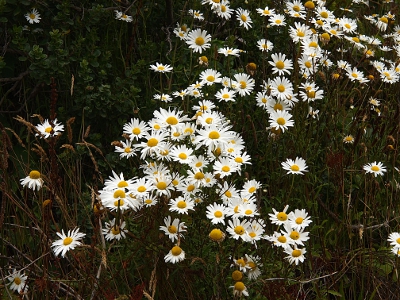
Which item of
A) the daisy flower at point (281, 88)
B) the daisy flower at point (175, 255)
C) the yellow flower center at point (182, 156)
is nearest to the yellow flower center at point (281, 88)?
the daisy flower at point (281, 88)

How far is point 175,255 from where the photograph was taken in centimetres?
208

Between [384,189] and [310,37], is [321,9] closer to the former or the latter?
[310,37]

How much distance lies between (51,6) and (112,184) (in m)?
1.57

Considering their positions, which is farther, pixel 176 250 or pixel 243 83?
pixel 243 83

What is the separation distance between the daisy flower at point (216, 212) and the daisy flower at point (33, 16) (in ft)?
5.38

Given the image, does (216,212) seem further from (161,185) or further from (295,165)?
(295,165)

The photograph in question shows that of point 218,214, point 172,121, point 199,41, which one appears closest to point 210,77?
point 199,41

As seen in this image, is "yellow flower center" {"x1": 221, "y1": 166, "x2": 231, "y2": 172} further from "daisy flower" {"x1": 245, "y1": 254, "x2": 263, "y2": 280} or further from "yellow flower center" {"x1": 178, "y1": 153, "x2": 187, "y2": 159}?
"daisy flower" {"x1": 245, "y1": 254, "x2": 263, "y2": 280}

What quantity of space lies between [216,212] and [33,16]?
1.74 m

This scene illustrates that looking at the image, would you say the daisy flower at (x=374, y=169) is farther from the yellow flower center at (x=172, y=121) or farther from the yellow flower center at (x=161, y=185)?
the yellow flower center at (x=161, y=185)

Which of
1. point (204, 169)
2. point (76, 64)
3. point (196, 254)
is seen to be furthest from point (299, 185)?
point (76, 64)

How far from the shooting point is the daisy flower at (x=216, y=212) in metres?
2.10

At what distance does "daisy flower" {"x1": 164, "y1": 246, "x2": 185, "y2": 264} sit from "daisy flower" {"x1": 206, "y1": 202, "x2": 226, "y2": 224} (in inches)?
6.2

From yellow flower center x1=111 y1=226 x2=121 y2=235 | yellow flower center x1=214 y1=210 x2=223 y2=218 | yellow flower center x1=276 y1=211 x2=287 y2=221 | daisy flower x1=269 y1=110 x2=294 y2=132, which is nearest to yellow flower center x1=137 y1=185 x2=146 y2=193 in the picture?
yellow flower center x1=111 y1=226 x2=121 y2=235
